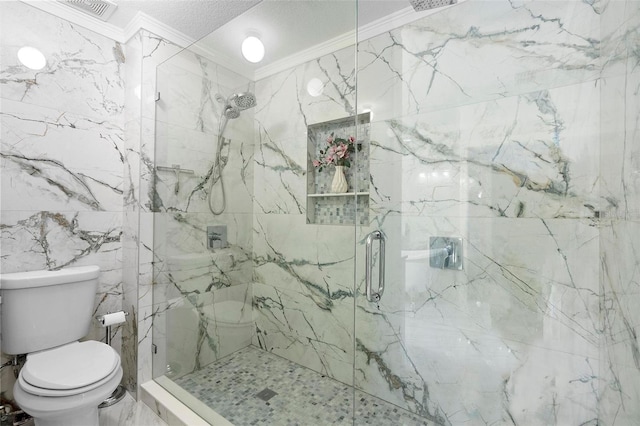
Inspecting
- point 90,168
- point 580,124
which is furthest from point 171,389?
point 580,124

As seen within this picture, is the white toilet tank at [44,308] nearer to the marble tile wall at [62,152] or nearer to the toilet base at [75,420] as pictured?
the marble tile wall at [62,152]

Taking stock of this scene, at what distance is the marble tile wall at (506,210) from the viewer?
1136 mm

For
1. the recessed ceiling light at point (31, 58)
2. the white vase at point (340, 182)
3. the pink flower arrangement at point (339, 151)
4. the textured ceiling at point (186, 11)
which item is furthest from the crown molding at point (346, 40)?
the recessed ceiling light at point (31, 58)

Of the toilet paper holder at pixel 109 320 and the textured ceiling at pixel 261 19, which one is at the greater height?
the textured ceiling at pixel 261 19

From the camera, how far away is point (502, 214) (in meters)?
1.37

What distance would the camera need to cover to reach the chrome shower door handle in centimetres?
160

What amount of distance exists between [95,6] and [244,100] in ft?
3.19

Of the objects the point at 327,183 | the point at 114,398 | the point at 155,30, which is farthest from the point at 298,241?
the point at 155,30

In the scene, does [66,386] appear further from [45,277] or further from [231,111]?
[231,111]

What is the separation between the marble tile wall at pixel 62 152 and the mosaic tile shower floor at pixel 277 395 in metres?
0.74

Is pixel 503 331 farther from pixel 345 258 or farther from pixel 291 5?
pixel 291 5

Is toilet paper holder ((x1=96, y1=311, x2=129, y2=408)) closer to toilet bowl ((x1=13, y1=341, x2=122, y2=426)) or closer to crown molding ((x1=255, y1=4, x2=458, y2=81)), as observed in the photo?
toilet bowl ((x1=13, y1=341, x2=122, y2=426))

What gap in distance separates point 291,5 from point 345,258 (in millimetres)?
1496

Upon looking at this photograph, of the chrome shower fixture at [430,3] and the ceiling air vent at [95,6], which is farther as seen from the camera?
the ceiling air vent at [95,6]
